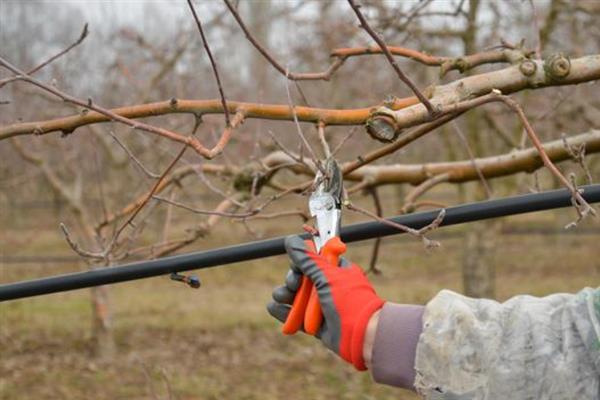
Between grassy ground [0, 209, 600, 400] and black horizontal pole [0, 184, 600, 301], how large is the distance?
1.98 metres

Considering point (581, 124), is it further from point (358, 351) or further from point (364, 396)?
point (358, 351)

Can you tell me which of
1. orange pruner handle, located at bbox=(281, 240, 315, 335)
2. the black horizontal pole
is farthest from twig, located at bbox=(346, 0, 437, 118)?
orange pruner handle, located at bbox=(281, 240, 315, 335)

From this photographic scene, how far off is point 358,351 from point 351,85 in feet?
38.9

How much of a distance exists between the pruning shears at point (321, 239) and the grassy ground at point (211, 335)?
2.44 meters

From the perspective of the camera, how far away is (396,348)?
1.46 metres

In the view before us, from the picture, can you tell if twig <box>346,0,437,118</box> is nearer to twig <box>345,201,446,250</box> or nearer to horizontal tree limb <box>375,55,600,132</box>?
twig <box>345,201,446,250</box>

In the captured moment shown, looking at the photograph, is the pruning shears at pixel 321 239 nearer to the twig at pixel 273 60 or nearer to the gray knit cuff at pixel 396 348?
the gray knit cuff at pixel 396 348

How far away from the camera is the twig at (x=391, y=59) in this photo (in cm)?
171

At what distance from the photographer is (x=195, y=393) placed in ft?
23.7

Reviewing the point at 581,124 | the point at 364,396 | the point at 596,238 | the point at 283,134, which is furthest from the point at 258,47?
the point at 596,238

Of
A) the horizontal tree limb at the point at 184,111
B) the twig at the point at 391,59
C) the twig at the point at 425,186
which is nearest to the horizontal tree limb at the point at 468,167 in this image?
the twig at the point at 425,186

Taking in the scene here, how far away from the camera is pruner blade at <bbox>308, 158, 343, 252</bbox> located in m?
1.62

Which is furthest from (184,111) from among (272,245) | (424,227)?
(424,227)

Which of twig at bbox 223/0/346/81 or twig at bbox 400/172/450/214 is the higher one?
twig at bbox 400/172/450/214
